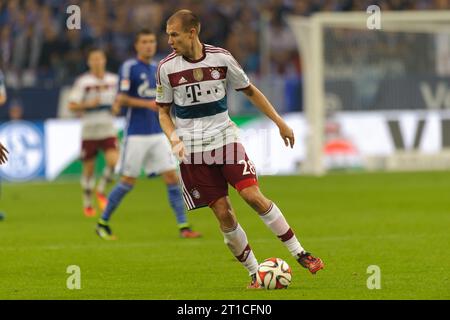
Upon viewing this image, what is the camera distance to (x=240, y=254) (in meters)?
9.16

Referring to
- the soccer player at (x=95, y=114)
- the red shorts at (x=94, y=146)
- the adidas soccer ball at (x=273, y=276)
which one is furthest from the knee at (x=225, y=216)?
the red shorts at (x=94, y=146)

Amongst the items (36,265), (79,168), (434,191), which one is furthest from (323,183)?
(36,265)

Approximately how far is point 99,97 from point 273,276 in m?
9.31

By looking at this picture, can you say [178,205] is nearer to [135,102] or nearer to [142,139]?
[142,139]

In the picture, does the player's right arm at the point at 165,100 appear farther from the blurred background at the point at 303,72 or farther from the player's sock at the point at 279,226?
the blurred background at the point at 303,72

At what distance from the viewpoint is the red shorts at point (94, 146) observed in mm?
17906

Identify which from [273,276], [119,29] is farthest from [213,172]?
[119,29]

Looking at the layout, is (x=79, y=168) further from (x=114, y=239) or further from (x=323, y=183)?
(x=114, y=239)

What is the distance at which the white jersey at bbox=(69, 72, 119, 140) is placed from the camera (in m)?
17.5

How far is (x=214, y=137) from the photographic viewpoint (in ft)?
→ 30.0

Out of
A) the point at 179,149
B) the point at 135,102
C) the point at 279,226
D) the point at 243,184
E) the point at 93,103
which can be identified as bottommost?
the point at 279,226

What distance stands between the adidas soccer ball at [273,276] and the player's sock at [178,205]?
4.73 metres

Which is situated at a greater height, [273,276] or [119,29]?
[119,29]

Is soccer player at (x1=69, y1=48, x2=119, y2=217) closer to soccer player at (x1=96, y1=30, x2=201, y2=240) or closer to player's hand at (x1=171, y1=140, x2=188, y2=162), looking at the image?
soccer player at (x1=96, y1=30, x2=201, y2=240)
